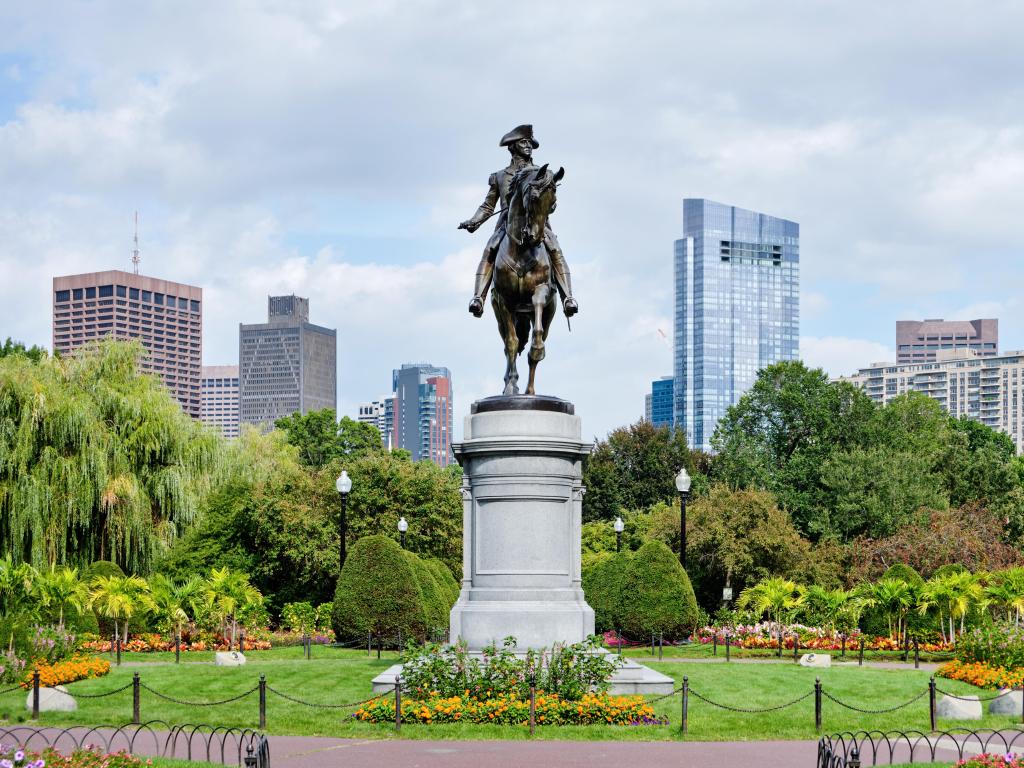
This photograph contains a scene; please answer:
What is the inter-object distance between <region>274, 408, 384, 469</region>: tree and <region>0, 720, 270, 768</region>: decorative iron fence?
62.6 metres

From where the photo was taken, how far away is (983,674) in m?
22.1

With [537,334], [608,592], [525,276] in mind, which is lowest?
[608,592]

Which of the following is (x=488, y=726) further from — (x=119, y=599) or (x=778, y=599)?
(x=778, y=599)

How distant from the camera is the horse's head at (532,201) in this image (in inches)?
773

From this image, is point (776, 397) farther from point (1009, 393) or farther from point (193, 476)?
point (1009, 393)

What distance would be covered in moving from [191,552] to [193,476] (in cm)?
264

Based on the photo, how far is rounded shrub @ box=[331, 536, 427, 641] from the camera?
1172 inches

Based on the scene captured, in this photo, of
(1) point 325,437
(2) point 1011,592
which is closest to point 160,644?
(2) point 1011,592

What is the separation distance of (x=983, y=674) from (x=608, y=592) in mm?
13274

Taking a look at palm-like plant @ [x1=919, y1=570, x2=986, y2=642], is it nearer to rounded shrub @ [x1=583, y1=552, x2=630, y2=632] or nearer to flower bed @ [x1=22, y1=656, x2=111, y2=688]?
rounded shrub @ [x1=583, y1=552, x2=630, y2=632]

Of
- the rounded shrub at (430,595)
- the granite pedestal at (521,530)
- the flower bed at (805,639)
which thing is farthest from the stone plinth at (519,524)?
the flower bed at (805,639)

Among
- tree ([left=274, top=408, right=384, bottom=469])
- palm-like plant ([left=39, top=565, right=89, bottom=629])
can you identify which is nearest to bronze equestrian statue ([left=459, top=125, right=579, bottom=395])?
palm-like plant ([left=39, top=565, right=89, bottom=629])

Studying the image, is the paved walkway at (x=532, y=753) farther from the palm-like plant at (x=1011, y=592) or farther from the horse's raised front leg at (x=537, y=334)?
the palm-like plant at (x=1011, y=592)

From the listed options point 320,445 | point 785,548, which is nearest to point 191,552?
point 785,548
